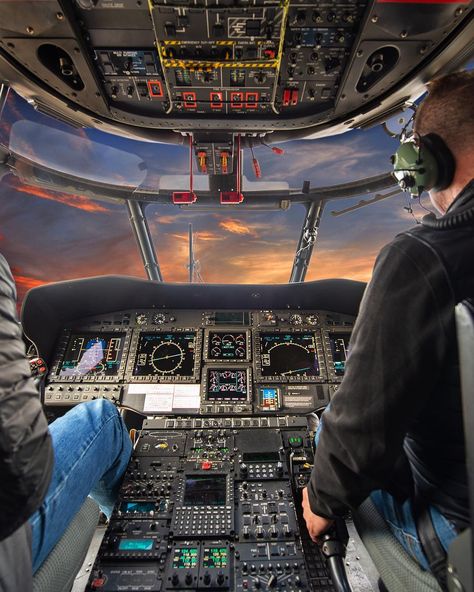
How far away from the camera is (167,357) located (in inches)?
96.8

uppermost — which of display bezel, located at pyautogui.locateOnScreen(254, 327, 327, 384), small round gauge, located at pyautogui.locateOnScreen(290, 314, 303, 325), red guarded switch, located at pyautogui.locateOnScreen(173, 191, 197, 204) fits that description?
red guarded switch, located at pyautogui.locateOnScreen(173, 191, 197, 204)

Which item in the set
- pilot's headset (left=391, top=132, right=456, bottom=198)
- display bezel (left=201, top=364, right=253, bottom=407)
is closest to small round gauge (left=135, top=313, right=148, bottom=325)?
display bezel (left=201, top=364, right=253, bottom=407)

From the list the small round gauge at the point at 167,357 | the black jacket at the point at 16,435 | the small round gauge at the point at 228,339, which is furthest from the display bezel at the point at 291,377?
the black jacket at the point at 16,435

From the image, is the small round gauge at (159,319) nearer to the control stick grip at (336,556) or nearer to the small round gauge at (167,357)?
the small round gauge at (167,357)

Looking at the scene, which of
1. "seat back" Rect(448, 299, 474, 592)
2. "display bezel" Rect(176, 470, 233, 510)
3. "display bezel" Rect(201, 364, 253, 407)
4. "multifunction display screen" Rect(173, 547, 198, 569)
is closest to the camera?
"seat back" Rect(448, 299, 474, 592)

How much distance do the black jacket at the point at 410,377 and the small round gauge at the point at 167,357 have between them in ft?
5.43

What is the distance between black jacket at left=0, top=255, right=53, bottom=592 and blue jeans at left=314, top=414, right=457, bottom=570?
606 mm

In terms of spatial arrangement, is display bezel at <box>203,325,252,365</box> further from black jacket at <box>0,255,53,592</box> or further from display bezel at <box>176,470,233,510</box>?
black jacket at <box>0,255,53,592</box>

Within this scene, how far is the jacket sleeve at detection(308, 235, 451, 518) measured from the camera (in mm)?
743

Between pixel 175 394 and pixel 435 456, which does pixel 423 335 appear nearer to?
pixel 435 456

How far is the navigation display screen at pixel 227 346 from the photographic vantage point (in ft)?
8.09

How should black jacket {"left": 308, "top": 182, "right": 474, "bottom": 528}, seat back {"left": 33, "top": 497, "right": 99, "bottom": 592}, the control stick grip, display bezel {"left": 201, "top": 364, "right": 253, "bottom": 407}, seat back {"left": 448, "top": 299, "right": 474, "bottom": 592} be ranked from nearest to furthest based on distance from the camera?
seat back {"left": 448, "top": 299, "right": 474, "bottom": 592}
black jacket {"left": 308, "top": 182, "right": 474, "bottom": 528}
seat back {"left": 33, "top": 497, "right": 99, "bottom": 592}
the control stick grip
display bezel {"left": 201, "top": 364, "right": 253, "bottom": 407}

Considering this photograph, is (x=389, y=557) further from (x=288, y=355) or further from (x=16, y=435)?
(x=288, y=355)

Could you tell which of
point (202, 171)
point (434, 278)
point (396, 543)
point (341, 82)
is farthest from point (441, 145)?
point (202, 171)
